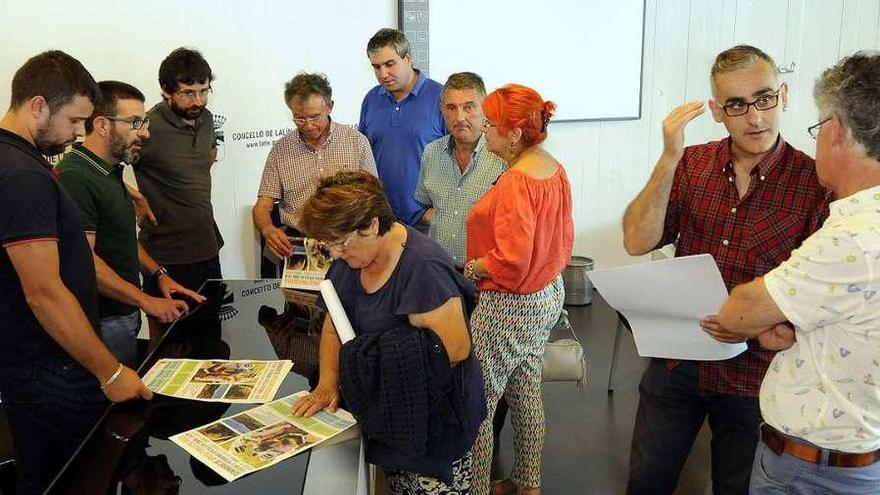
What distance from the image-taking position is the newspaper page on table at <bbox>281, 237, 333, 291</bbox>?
2.55 m

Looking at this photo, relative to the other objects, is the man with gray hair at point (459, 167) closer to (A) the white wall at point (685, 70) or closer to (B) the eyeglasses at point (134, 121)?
(B) the eyeglasses at point (134, 121)

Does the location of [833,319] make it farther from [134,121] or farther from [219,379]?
[134,121]

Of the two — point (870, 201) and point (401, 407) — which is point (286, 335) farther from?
point (870, 201)

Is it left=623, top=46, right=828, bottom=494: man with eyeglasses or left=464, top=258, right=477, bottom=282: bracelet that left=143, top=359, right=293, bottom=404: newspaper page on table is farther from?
left=623, top=46, right=828, bottom=494: man with eyeglasses

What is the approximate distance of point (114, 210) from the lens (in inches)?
83.8

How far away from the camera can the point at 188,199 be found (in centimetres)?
305

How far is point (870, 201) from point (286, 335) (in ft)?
4.99

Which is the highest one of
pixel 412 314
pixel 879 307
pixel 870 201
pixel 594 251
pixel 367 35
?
pixel 367 35

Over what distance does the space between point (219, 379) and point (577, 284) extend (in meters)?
3.30

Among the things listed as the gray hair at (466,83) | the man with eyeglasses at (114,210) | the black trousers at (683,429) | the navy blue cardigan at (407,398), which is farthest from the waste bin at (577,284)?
the navy blue cardigan at (407,398)

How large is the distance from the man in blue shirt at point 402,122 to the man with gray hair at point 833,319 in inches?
80.6

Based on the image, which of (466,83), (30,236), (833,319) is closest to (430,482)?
(833,319)

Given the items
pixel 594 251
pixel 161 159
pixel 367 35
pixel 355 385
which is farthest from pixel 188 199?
pixel 594 251

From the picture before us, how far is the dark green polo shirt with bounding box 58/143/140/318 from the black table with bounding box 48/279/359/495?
239 mm
